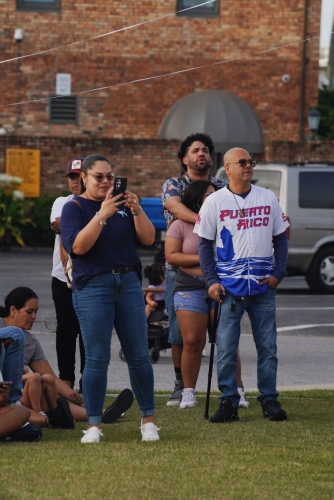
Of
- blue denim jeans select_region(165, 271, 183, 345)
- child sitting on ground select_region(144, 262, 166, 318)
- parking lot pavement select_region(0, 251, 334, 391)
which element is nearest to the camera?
blue denim jeans select_region(165, 271, 183, 345)

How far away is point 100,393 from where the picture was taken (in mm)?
6699

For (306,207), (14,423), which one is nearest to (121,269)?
(14,423)

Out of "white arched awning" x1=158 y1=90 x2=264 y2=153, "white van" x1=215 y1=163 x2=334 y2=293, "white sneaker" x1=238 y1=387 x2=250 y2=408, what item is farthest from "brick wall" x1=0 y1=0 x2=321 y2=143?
"white sneaker" x1=238 y1=387 x2=250 y2=408

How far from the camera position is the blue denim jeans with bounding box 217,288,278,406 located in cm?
762

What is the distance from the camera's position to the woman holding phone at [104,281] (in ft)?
21.6

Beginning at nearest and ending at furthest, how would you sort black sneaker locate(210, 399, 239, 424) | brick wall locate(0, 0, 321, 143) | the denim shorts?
black sneaker locate(210, 399, 239, 424) → the denim shorts → brick wall locate(0, 0, 321, 143)

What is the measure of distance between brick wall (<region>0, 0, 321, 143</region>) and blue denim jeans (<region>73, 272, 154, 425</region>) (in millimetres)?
23974

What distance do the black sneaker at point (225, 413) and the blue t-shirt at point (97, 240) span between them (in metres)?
1.47

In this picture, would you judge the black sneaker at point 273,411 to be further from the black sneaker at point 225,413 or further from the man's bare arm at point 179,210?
the man's bare arm at point 179,210

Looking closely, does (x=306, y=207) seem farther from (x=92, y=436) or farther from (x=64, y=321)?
(x=92, y=436)

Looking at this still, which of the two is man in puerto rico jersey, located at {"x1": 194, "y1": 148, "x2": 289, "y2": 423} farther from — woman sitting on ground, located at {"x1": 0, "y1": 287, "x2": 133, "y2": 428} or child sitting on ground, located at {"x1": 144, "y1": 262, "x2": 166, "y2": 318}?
child sitting on ground, located at {"x1": 144, "y1": 262, "x2": 166, "y2": 318}

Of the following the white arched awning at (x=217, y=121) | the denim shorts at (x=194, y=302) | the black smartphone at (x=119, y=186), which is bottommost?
the denim shorts at (x=194, y=302)

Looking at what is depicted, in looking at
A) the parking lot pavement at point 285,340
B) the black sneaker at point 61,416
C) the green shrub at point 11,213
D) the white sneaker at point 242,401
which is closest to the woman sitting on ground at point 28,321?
the black sneaker at point 61,416

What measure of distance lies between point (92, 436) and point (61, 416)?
657mm
